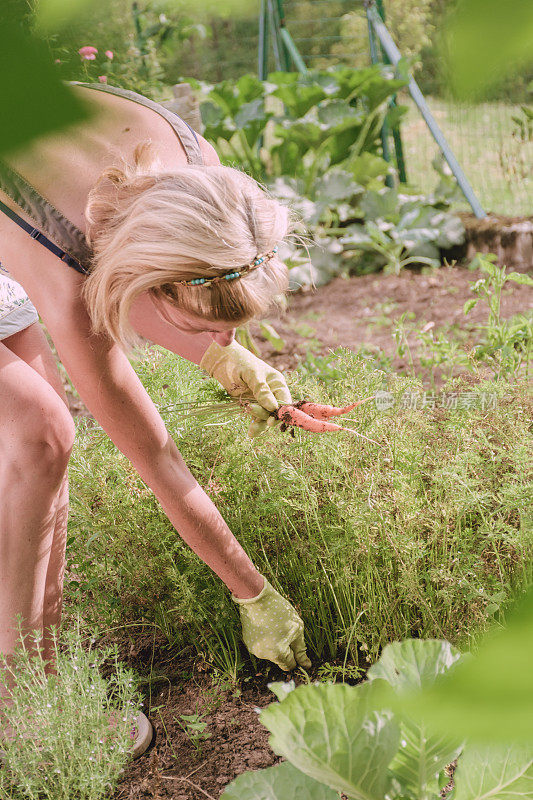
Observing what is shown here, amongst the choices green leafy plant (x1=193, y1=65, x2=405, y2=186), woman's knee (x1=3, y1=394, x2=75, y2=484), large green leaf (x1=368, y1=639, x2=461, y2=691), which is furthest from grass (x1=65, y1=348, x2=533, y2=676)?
green leafy plant (x1=193, y1=65, x2=405, y2=186)

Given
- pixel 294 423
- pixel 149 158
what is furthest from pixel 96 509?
pixel 149 158

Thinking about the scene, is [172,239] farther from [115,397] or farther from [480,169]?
[480,169]

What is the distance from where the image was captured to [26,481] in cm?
169

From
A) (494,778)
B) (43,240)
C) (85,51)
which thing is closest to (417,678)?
(494,778)

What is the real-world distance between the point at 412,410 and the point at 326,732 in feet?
3.92

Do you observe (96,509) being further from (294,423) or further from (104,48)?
(104,48)

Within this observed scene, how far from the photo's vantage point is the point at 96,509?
219 centimetres

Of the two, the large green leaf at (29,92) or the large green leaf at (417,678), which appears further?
the large green leaf at (417,678)

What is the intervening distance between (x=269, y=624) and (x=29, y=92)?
176 cm

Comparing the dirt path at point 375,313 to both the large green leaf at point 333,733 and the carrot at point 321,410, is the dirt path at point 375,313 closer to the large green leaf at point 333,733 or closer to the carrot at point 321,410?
the carrot at point 321,410

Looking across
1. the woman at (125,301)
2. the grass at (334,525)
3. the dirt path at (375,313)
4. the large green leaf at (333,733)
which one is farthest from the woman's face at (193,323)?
the dirt path at (375,313)

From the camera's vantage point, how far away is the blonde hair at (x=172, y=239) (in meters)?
1.42

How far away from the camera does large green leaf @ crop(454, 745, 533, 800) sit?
114 cm

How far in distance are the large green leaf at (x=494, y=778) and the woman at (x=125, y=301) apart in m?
0.72
